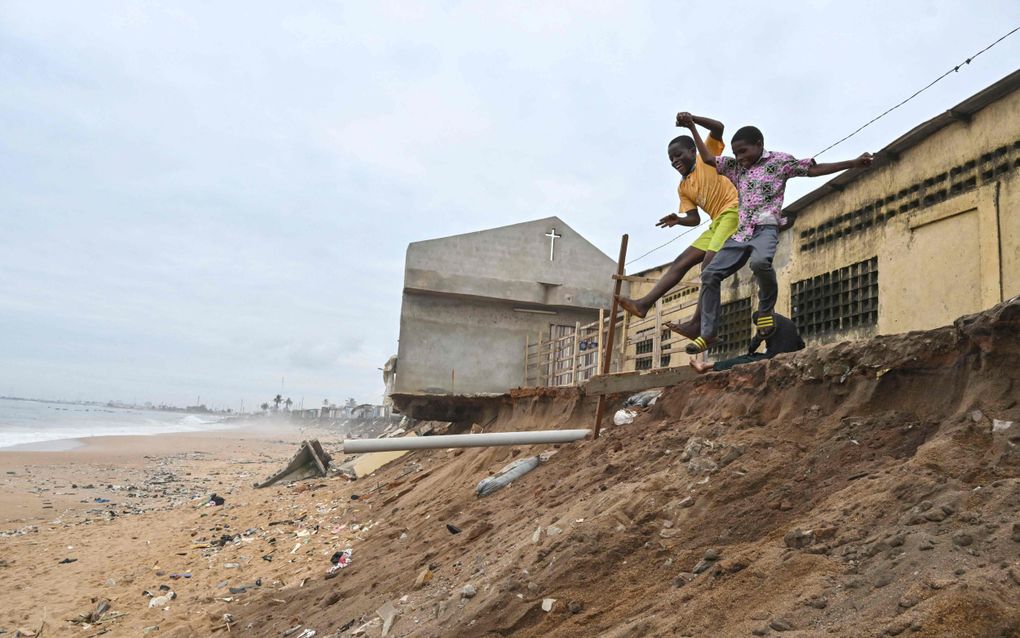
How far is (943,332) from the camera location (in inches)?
128

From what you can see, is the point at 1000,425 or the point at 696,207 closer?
the point at 1000,425

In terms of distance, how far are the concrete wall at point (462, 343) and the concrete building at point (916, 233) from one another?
6.29m

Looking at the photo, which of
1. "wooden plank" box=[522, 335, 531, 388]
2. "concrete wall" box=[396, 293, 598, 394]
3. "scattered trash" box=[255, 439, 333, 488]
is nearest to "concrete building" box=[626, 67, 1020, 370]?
"wooden plank" box=[522, 335, 531, 388]

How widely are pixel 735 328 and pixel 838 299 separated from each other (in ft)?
7.64

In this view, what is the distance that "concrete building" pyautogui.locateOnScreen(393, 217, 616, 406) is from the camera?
47.4ft

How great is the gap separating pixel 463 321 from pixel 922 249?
29.7 ft

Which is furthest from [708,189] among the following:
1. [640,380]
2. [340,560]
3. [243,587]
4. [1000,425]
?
[243,587]

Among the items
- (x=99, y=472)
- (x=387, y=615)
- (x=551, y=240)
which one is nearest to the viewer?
(x=387, y=615)

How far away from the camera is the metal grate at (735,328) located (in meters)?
10.9

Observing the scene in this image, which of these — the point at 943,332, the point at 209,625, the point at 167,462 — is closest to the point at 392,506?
the point at 209,625

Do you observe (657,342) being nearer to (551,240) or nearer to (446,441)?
(446,441)

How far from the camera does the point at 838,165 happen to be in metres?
4.17

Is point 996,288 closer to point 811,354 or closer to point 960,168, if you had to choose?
point 960,168

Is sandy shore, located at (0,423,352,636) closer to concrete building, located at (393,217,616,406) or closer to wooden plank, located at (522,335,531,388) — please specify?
concrete building, located at (393,217,616,406)
